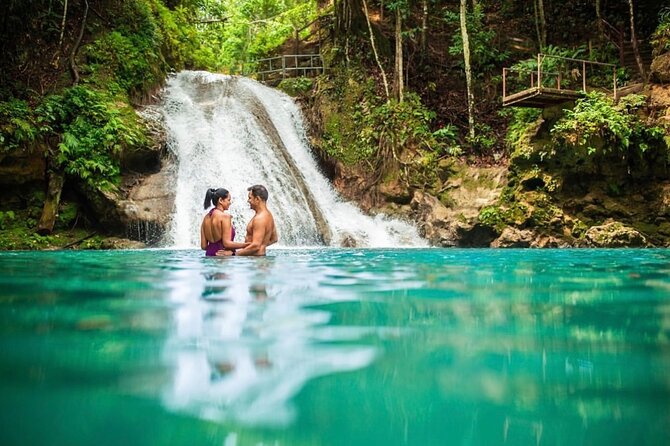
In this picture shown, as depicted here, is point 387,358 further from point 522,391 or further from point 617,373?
point 617,373

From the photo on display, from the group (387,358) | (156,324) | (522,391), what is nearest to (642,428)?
(522,391)

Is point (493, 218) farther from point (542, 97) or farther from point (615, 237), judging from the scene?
point (542, 97)

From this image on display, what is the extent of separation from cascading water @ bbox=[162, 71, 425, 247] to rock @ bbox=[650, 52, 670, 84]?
20.6ft

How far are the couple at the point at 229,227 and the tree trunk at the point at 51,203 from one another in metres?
5.95

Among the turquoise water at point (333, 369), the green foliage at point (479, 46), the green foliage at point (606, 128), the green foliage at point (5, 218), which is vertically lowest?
the turquoise water at point (333, 369)

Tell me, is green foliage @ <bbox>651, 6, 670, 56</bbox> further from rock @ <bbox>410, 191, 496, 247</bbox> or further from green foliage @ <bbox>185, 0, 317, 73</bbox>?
green foliage @ <bbox>185, 0, 317, 73</bbox>

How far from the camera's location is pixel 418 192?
13.4 meters

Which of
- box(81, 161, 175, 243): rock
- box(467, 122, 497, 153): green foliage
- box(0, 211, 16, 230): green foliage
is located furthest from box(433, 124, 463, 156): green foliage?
box(0, 211, 16, 230): green foliage

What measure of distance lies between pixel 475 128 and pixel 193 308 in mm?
13852

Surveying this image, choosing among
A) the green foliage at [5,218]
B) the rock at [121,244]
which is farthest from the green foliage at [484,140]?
the green foliage at [5,218]

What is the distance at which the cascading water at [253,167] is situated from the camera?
483 inches

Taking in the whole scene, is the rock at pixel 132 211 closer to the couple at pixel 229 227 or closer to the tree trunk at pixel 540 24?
the couple at pixel 229 227

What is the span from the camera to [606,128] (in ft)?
34.8

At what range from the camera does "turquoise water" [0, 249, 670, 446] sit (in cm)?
121
